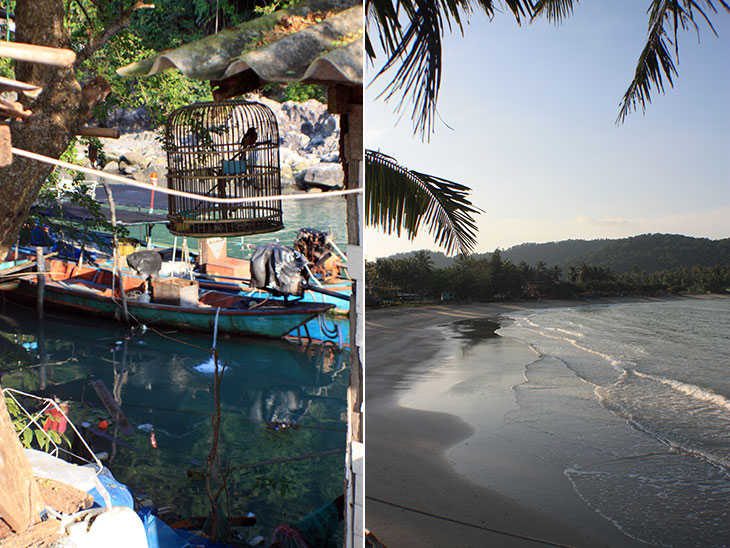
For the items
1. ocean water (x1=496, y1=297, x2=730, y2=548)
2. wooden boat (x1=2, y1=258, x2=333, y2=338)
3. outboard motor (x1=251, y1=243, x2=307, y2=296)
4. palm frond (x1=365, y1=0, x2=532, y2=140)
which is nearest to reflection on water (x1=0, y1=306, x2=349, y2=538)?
wooden boat (x1=2, y1=258, x2=333, y2=338)

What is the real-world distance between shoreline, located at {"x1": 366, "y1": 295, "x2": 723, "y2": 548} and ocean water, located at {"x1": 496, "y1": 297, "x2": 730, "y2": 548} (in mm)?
109

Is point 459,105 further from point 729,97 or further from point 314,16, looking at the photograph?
point 314,16

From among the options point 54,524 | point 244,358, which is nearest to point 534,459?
point 54,524

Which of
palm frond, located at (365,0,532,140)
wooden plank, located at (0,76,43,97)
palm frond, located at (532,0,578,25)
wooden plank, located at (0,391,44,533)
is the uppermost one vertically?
palm frond, located at (532,0,578,25)

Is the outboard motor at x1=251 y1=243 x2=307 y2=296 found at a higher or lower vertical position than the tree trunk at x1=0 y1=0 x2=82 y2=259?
lower

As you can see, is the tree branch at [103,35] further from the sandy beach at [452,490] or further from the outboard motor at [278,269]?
the outboard motor at [278,269]

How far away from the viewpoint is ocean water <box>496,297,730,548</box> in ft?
9.17

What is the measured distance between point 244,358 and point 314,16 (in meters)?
4.75

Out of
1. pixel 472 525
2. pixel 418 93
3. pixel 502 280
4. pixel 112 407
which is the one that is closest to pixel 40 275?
pixel 112 407

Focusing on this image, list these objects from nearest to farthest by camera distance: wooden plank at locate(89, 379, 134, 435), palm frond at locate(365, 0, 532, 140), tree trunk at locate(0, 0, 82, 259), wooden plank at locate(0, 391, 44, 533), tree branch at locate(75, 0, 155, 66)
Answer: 1. wooden plank at locate(0, 391, 44, 533)
2. tree trunk at locate(0, 0, 82, 259)
3. tree branch at locate(75, 0, 155, 66)
4. palm frond at locate(365, 0, 532, 140)
5. wooden plank at locate(89, 379, 134, 435)

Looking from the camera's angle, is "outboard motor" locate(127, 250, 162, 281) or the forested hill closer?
the forested hill

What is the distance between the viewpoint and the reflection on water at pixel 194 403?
3035 mm

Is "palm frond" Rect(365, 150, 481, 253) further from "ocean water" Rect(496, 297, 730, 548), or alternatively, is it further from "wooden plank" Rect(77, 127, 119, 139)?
"ocean water" Rect(496, 297, 730, 548)

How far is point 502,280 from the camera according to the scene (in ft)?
11.9
